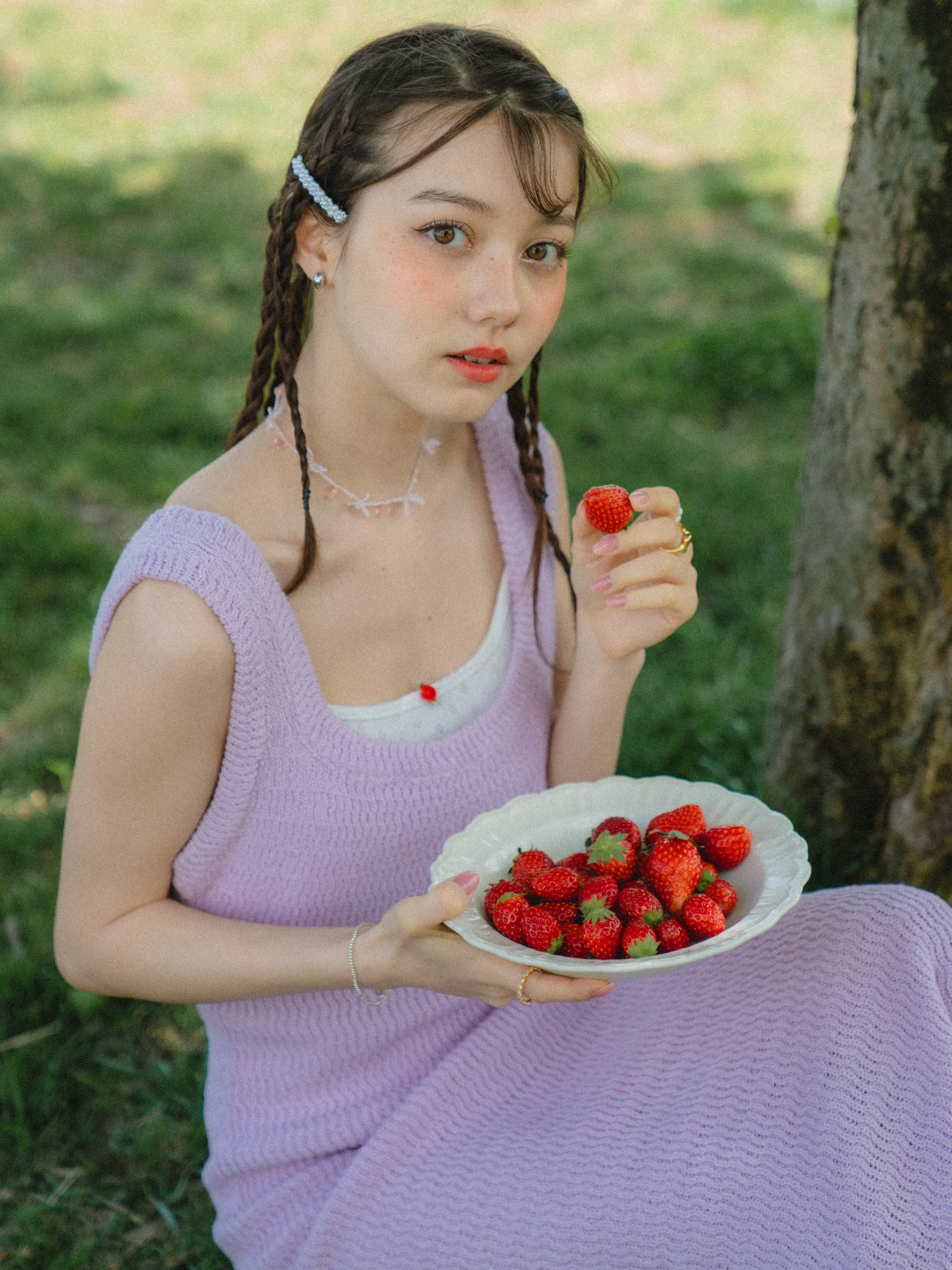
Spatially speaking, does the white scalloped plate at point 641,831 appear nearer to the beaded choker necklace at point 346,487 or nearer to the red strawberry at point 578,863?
the red strawberry at point 578,863

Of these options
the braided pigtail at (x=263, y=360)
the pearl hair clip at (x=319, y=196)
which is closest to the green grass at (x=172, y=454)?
the braided pigtail at (x=263, y=360)

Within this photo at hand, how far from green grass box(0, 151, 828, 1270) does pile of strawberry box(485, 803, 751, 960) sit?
109 centimetres

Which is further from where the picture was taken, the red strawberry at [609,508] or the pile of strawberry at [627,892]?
the red strawberry at [609,508]

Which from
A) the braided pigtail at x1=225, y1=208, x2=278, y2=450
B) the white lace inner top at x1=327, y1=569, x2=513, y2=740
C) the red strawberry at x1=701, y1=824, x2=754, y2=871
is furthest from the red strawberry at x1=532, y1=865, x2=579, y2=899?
the braided pigtail at x1=225, y1=208, x2=278, y2=450

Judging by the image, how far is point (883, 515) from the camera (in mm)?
2506

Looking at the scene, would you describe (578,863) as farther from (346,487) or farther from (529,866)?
(346,487)

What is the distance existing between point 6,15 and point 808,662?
8531mm

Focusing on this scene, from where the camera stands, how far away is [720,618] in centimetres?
412

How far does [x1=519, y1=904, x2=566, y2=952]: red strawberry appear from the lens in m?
1.69

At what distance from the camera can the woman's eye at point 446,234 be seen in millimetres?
1790

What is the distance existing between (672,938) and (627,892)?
3.6 inches

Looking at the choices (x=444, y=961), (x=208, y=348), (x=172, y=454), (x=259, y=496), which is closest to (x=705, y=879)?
(x=444, y=961)

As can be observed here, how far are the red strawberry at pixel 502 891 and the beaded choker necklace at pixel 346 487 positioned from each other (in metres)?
0.68

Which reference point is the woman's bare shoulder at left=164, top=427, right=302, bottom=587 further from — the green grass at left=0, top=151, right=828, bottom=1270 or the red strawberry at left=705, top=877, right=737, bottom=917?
the green grass at left=0, top=151, right=828, bottom=1270
